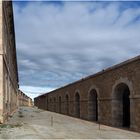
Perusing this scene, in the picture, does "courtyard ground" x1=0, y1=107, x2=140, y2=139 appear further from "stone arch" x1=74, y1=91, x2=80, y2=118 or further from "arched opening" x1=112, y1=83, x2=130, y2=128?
"stone arch" x1=74, y1=91, x2=80, y2=118

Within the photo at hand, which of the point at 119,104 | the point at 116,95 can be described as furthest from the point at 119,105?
the point at 116,95

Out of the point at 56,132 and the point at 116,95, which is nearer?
the point at 56,132

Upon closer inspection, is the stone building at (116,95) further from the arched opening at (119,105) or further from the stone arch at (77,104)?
the stone arch at (77,104)

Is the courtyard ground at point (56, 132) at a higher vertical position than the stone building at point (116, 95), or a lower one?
lower

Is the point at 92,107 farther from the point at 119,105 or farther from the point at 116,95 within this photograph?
the point at 116,95

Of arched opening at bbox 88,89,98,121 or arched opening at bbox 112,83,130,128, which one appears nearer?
arched opening at bbox 112,83,130,128

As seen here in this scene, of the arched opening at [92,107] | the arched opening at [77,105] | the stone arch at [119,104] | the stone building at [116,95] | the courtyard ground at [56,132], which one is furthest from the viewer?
the arched opening at [77,105]

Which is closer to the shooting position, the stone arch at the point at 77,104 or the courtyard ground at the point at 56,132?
the courtyard ground at the point at 56,132

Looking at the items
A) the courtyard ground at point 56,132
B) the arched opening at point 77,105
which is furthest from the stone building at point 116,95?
the arched opening at point 77,105

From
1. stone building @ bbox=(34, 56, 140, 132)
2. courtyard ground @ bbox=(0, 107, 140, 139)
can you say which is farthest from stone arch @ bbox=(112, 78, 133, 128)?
courtyard ground @ bbox=(0, 107, 140, 139)

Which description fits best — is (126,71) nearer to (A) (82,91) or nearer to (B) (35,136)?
(B) (35,136)

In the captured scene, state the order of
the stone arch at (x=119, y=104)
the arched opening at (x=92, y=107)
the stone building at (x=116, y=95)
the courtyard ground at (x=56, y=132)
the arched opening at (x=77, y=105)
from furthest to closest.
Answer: the arched opening at (x=77, y=105) < the arched opening at (x=92, y=107) < the stone arch at (x=119, y=104) < the stone building at (x=116, y=95) < the courtyard ground at (x=56, y=132)

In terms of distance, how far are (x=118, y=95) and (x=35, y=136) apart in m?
7.68

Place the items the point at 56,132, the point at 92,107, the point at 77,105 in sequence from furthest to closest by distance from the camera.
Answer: the point at 77,105 → the point at 92,107 → the point at 56,132
